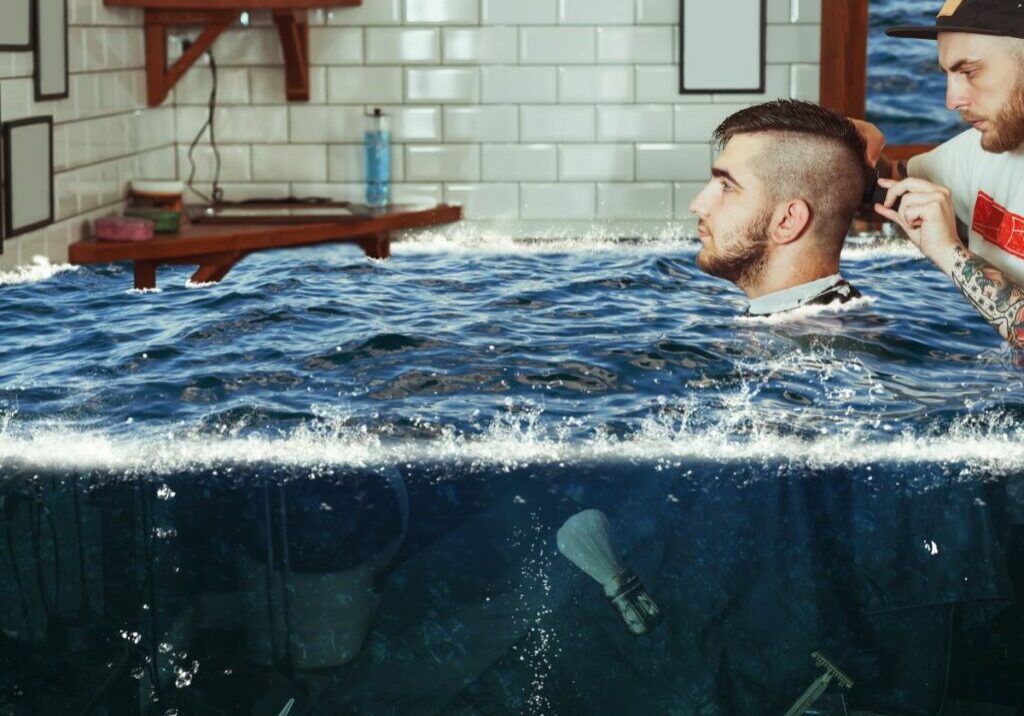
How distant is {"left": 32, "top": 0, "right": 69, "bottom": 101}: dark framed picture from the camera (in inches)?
113

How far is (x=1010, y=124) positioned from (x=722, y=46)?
2.10 metres

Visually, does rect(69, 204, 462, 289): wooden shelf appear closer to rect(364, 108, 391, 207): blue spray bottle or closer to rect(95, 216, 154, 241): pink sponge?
rect(95, 216, 154, 241): pink sponge

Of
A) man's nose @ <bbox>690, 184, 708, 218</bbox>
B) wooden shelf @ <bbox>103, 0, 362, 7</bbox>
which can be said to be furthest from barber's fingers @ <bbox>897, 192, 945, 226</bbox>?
wooden shelf @ <bbox>103, 0, 362, 7</bbox>

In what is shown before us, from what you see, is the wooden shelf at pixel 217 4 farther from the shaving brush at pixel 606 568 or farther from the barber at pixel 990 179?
the shaving brush at pixel 606 568

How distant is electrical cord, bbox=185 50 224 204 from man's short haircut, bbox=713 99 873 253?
7.23 feet

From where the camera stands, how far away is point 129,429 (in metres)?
1.36

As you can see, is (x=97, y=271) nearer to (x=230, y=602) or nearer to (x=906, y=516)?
(x=230, y=602)

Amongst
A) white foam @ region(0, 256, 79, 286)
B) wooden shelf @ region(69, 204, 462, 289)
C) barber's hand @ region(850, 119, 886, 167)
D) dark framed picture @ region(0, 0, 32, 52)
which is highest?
dark framed picture @ region(0, 0, 32, 52)

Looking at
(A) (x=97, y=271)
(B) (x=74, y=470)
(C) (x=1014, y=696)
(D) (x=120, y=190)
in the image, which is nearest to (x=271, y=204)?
(D) (x=120, y=190)

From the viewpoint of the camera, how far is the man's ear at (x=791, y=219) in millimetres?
1732

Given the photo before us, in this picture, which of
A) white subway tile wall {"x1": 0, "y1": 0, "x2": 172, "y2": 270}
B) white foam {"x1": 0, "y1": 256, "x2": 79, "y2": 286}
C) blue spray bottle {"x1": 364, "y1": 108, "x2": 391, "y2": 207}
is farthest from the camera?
blue spray bottle {"x1": 364, "y1": 108, "x2": 391, "y2": 207}

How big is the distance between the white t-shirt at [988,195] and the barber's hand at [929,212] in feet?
0.35

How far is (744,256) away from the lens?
5.84 ft

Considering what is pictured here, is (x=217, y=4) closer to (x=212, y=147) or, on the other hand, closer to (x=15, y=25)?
(x=212, y=147)
